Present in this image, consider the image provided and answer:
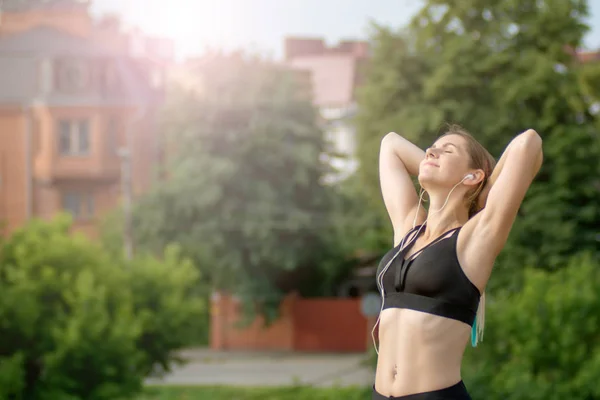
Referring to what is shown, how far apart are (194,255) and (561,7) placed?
54.0 feet

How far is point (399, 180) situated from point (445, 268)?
0.67m

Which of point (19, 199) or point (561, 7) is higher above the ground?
point (561, 7)

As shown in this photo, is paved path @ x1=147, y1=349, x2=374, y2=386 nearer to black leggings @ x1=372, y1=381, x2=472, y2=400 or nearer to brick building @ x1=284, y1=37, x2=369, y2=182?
brick building @ x1=284, y1=37, x2=369, y2=182

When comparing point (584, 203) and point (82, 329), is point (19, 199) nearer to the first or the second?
point (584, 203)

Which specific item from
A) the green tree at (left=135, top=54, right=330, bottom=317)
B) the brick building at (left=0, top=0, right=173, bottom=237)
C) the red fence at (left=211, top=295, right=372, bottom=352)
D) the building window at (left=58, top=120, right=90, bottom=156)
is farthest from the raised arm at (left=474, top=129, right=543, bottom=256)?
the building window at (left=58, top=120, right=90, bottom=156)

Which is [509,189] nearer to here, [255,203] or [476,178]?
[476,178]

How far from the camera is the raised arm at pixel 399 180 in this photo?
157 inches

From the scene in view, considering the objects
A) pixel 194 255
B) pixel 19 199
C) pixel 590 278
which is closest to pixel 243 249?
pixel 194 255

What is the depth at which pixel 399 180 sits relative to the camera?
4.09 meters

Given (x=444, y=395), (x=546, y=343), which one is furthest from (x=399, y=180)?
(x=546, y=343)

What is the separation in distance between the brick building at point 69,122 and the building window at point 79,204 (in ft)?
0.14

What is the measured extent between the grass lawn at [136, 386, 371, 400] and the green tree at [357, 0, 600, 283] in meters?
8.24

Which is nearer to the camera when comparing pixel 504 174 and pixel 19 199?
pixel 504 174

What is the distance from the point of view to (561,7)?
30.9m
